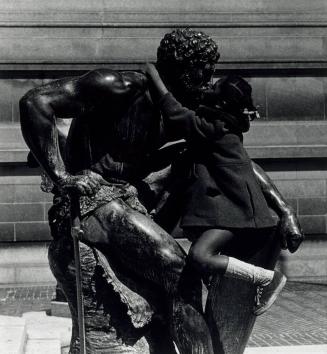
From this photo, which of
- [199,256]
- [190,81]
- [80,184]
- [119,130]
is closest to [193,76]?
[190,81]

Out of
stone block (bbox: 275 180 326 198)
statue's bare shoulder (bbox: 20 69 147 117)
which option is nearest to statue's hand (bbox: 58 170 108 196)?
statue's bare shoulder (bbox: 20 69 147 117)

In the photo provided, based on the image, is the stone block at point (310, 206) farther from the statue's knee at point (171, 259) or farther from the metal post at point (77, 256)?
the metal post at point (77, 256)

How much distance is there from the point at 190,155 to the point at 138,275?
0.72 m

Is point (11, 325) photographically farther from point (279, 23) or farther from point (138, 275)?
point (279, 23)

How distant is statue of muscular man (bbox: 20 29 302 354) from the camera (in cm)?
459

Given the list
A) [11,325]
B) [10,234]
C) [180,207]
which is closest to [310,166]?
[10,234]

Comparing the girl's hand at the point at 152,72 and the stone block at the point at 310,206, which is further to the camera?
the stone block at the point at 310,206

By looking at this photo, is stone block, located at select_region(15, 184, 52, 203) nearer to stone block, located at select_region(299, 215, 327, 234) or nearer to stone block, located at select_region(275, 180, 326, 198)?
stone block, located at select_region(275, 180, 326, 198)

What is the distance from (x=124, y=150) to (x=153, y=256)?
0.61 metres

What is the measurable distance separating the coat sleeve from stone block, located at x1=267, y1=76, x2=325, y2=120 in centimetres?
935

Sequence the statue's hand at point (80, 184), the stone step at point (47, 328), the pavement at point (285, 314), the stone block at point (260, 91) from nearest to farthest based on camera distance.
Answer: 1. the statue's hand at point (80, 184)
2. the stone step at point (47, 328)
3. the pavement at point (285, 314)
4. the stone block at point (260, 91)

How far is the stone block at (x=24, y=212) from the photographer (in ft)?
43.2

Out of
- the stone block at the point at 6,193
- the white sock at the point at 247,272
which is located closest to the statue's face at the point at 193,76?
the white sock at the point at 247,272

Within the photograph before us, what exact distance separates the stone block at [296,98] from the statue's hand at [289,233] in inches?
358
